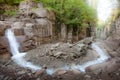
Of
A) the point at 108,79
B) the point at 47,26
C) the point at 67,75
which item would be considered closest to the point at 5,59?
the point at 67,75

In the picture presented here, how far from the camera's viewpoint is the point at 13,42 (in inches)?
490

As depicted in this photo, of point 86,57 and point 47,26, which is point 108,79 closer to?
point 86,57

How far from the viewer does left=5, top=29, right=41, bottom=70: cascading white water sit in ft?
35.3

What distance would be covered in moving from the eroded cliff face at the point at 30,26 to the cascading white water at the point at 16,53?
290mm

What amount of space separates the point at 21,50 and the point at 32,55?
3.98 ft

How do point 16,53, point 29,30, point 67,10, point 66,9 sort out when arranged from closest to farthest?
point 16,53 < point 29,30 < point 66,9 < point 67,10

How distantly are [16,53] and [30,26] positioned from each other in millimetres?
2543

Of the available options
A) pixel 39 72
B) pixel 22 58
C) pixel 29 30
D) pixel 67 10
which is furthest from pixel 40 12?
pixel 39 72

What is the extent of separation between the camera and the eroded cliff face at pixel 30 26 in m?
12.8

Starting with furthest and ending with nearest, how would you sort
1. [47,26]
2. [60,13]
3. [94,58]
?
[60,13] < [47,26] < [94,58]

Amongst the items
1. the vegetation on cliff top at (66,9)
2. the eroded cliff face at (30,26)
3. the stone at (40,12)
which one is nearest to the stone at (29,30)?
the eroded cliff face at (30,26)

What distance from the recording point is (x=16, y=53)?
39.8 feet

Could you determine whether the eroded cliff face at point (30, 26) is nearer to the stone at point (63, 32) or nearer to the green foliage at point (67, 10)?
the green foliage at point (67, 10)

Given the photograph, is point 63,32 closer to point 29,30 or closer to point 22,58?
point 29,30
